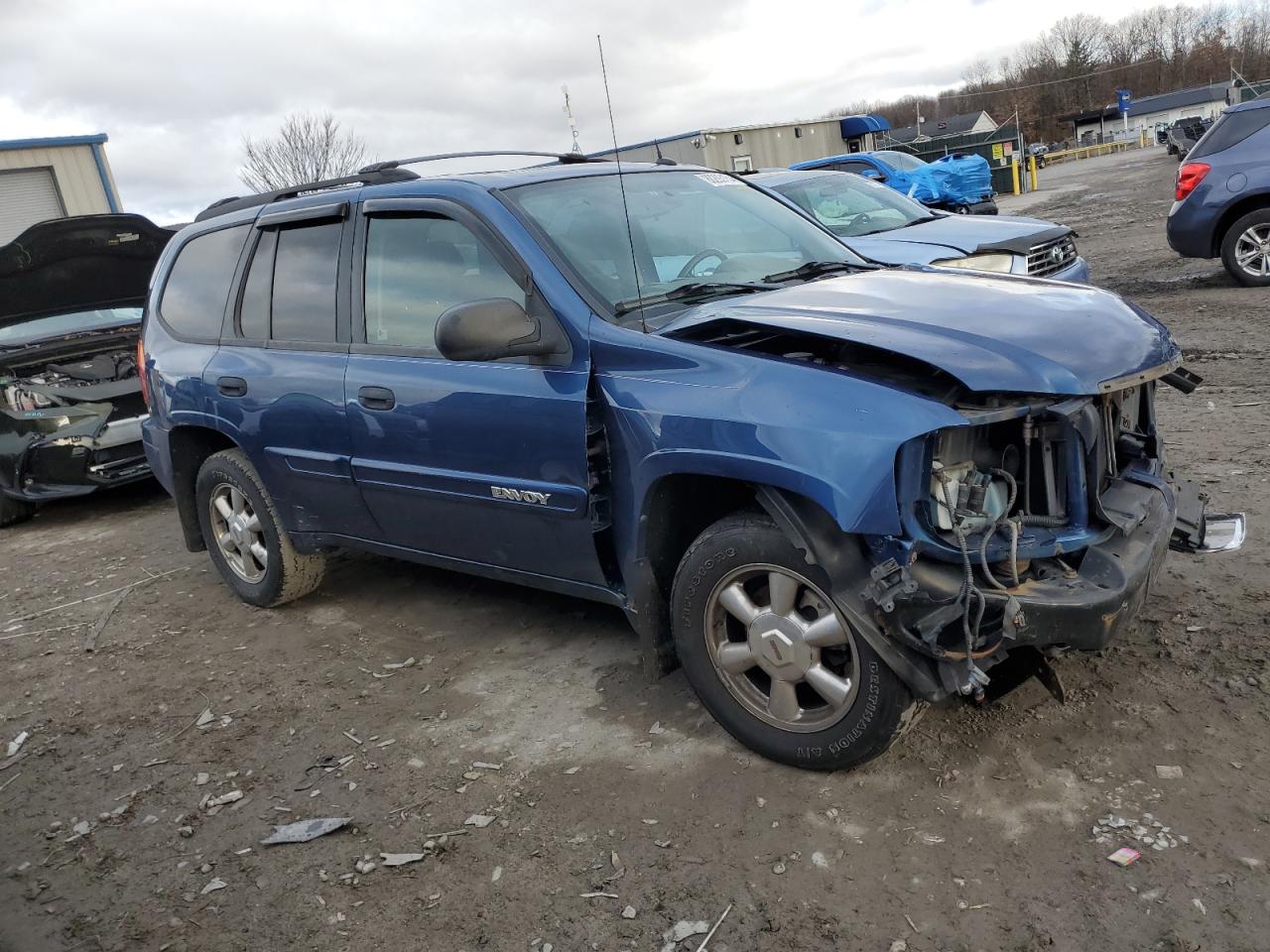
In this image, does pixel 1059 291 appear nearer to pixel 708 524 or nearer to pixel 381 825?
pixel 708 524

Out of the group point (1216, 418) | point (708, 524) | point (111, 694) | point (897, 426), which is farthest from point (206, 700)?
point (1216, 418)

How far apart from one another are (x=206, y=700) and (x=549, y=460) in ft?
6.59

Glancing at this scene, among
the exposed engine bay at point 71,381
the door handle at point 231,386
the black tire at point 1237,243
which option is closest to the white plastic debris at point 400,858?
the door handle at point 231,386

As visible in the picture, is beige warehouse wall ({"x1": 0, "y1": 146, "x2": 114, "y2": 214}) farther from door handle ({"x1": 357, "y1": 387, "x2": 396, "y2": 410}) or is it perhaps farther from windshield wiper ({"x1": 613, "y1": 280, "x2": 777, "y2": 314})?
windshield wiper ({"x1": 613, "y1": 280, "x2": 777, "y2": 314})

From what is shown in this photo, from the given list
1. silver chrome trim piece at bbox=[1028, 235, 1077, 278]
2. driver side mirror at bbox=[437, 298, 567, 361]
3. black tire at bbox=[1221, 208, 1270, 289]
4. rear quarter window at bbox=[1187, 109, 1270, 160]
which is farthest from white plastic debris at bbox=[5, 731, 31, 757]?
rear quarter window at bbox=[1187, 109, 1270, 160]

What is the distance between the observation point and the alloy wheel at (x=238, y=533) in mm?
5121

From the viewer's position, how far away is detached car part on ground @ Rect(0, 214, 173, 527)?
24.6 feet

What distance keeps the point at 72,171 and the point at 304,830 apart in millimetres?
23953

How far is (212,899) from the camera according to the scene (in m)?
2.96

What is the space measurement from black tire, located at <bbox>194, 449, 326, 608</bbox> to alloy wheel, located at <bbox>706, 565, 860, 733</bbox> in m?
2.58

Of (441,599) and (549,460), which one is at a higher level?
(549,460)

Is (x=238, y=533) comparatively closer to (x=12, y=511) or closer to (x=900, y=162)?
(x=12, y=511)

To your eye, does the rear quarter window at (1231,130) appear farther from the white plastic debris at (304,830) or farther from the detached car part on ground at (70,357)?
the white plastic debris at (304,830)

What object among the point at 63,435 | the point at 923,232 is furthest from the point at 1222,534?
the point at 63,435
